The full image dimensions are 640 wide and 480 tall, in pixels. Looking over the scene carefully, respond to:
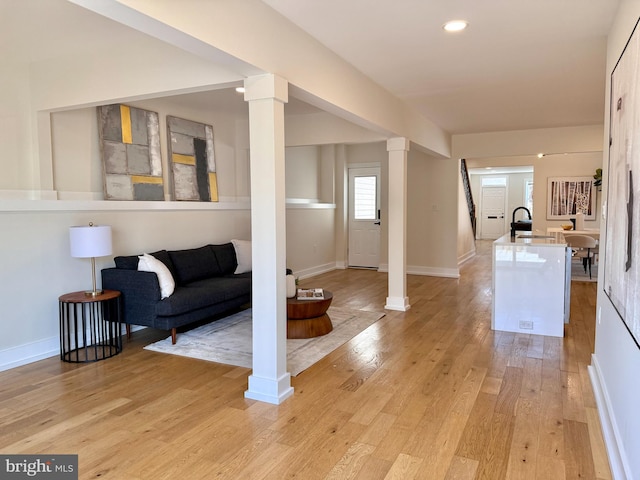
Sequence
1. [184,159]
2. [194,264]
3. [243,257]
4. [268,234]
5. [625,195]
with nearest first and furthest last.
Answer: [625,195], [268,234], [194,264], [184,159], [243,257]

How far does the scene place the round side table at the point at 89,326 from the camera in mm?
3664

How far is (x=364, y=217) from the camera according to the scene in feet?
28.3

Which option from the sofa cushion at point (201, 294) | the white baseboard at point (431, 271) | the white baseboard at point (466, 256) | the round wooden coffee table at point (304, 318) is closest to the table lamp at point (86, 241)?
the sofa cushion at point (201, 294)

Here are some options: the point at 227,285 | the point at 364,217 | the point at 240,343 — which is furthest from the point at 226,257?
the point at 364,217

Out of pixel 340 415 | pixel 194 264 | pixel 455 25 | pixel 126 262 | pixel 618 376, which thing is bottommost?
pixel 340 415

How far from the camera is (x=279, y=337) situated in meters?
2.89

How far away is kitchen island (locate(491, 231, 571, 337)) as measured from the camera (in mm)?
4234

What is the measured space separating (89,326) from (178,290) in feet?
2.69

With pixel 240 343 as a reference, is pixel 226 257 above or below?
above

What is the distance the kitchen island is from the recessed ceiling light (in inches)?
87.1

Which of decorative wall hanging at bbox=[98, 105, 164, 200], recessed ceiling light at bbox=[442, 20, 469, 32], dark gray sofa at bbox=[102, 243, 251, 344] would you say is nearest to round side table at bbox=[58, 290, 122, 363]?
dark gray sofa at bbox=[102, 243, 251, 344]

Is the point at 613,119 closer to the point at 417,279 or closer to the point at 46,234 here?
the point at 46,234

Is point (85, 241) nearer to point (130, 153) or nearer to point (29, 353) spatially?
point (29, 353)

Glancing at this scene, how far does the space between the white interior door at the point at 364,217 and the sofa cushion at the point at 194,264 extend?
4.03 meters
